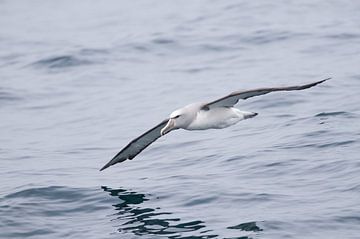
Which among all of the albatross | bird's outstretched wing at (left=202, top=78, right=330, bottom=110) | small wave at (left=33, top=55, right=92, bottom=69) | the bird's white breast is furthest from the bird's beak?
small wave at (left=33, top=55, right=92, bottom=69)

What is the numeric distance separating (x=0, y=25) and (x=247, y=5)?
291 inches

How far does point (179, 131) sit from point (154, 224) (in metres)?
5.19

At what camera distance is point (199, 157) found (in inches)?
608

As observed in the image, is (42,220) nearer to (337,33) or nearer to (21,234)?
(21,234)

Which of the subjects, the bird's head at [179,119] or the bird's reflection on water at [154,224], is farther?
the bird's head at [179,119]

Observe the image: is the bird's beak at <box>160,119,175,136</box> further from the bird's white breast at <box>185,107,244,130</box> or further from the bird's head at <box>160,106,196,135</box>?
the bird's white breast at <box>185,107,244,130</box>

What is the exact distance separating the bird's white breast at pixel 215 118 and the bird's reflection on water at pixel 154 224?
1.31 m

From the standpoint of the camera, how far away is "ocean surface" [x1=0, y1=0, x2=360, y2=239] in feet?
41.7

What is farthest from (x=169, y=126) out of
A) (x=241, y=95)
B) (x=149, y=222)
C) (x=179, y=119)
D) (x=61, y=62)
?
(x=61, y=62)

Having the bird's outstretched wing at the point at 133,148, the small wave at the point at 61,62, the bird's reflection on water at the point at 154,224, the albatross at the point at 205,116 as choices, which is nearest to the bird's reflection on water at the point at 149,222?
the bird's reflection on water at the point at 154,224

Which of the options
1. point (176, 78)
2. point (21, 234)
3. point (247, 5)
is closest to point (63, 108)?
point (176, 78)

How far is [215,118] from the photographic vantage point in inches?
529

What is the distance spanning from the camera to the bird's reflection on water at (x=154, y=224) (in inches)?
474

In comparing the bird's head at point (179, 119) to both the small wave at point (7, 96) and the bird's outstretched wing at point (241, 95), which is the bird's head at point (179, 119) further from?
the small wave at point (7, 96)
